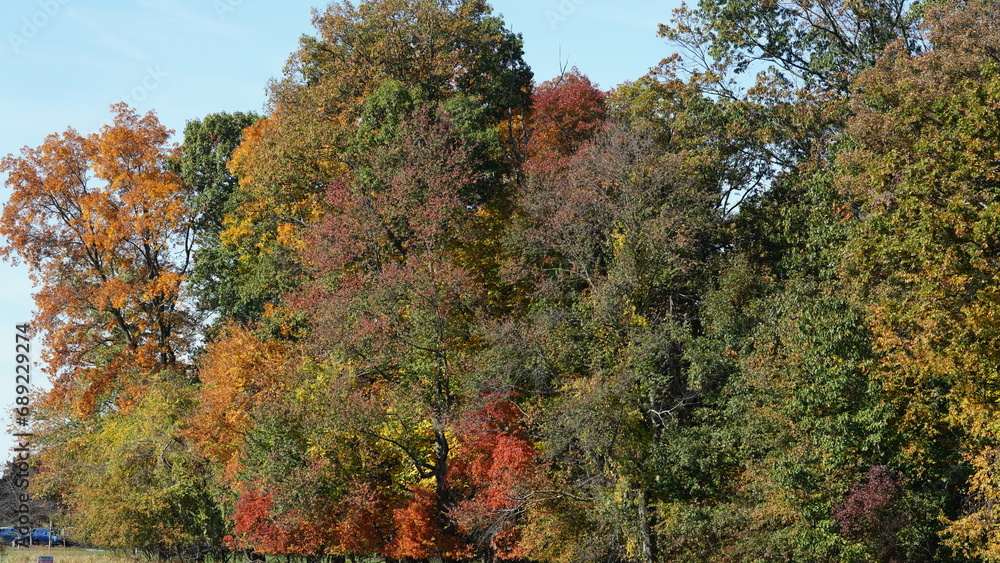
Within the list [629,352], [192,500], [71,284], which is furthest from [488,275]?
[71,284]

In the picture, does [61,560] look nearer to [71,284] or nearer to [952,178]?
[71,284]

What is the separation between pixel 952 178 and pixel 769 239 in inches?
508

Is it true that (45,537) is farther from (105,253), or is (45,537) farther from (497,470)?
(497,470)

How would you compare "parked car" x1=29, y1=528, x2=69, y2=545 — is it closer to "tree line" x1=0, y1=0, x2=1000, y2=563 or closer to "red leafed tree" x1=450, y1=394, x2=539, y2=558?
"tree line" x1=0, y1=0, x2=1000, y2=563

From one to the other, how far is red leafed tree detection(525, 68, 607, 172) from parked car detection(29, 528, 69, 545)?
1661 inches

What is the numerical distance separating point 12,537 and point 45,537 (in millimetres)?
5295

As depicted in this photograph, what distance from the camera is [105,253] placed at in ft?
157

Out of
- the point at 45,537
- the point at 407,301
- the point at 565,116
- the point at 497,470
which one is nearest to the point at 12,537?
the point at 45,537

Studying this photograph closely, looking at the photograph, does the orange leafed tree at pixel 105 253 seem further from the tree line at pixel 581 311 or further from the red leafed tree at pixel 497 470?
the red leafed tree at pixel 497 470

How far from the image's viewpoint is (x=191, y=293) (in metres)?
48.0

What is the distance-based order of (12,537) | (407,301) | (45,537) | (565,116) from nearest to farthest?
(407,301) < (565,116) < (12,537) < (45,537)

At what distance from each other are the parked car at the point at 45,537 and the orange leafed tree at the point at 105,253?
2186cm

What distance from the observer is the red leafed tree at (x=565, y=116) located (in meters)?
41.4

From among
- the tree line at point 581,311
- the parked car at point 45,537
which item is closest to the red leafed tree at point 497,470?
the tree line at point 581,311
